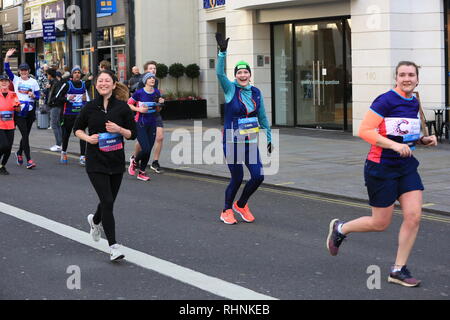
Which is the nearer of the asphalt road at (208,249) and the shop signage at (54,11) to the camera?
the asphalt road at (208,249)

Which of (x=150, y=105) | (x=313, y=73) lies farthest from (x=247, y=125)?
(x=313, y=73)

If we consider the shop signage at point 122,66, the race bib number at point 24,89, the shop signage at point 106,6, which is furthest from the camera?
the shop signage at point 122,66

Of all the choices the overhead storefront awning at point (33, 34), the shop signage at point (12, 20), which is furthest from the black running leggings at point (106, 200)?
the shop signage at point (12, 20)

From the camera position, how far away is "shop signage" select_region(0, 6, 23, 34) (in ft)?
117

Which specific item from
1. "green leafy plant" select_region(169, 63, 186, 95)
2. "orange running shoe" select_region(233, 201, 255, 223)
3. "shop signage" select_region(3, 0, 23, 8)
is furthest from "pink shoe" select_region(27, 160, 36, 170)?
"shop signage" select_region(3, 0, 23, 8)

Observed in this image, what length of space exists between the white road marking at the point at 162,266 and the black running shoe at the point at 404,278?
107 cm

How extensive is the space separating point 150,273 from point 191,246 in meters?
1.11

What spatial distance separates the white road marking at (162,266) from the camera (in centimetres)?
583

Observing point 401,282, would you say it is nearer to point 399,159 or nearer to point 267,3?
point 399,159

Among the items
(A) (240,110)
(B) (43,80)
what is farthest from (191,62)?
(A) (240,110)

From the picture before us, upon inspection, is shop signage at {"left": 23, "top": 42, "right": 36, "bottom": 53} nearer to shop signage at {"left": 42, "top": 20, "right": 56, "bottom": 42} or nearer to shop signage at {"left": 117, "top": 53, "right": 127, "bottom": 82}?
shop signage at {"left": 42, "top": 20, "right": 56, "bottom": 42}

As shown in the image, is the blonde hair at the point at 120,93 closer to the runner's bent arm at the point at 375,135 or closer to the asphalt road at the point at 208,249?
the asphalt road at the point at 208,249

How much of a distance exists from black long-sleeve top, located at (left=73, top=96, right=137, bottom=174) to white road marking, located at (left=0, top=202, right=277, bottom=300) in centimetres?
83
